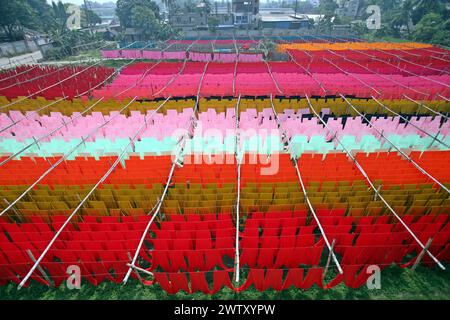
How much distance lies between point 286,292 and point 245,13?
49.1 metres

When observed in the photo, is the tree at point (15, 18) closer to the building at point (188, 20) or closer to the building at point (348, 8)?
the building at point (188, 20)

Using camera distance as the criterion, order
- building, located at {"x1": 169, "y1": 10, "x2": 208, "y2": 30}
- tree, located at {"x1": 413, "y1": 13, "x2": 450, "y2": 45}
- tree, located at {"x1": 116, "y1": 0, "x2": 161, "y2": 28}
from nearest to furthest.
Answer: tree, located at {"x1": 413, "y1": 13, "x2": 450, "y2": 45} < tree, located at {"x1": 116, "y1": 0, "x2": 161, "y2": 28} < building, located at {"x1": 169, "y1": 10, "x2": 208, "y2": 30}

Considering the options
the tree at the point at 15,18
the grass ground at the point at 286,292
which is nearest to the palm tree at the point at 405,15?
the grass ground at the point at 286,292

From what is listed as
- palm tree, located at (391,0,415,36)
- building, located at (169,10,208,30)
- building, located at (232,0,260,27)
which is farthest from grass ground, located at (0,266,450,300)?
palm tree, located at (391,0,415,36)

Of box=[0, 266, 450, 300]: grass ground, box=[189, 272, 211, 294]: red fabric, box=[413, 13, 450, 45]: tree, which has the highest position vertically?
box=[413, 13, 450, 45]: tree

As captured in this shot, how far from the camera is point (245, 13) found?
44969 mm

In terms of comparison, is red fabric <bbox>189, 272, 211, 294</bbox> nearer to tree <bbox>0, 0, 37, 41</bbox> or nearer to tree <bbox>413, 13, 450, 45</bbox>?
tree <bbox>413, 13, 450, 45</bbox>

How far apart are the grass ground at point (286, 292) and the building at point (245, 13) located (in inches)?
1824

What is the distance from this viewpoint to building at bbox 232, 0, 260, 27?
145ft

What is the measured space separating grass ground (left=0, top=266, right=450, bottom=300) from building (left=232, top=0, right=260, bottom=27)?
4633cm

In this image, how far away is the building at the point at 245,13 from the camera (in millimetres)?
44188

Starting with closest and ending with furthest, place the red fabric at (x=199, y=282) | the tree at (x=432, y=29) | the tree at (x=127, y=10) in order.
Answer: the red fabric at (x=199, y=282), the tree at (x=432, y=29), the tree at (x=127, y=10)
